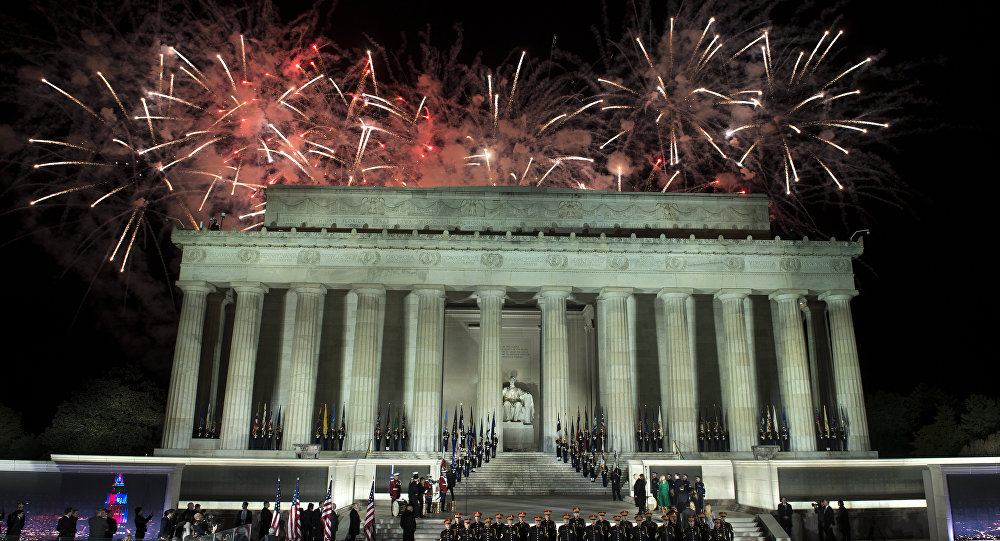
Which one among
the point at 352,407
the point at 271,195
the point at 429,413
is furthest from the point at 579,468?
the point at 271,195

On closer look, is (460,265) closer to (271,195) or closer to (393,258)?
(393,258)

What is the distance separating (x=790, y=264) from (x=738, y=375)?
735 centimetres

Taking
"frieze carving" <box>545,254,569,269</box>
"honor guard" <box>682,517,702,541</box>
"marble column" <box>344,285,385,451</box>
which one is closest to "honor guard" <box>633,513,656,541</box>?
"honor guard" <box>682,517,702,541</box>

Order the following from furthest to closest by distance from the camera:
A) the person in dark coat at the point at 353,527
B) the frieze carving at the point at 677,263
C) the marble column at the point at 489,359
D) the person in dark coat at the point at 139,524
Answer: the frieze carving at the point at 677,263
the marble column at the point at 489,359
the person in dark coat at the point at 139,524
the person in dark coat at the point at 353,527

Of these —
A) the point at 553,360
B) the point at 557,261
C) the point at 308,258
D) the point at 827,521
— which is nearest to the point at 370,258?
the point at 308,258

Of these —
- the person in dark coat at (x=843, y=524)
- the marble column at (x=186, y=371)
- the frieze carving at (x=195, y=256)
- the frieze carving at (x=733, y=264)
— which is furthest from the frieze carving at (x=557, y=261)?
the person in dark coat at (x=843, y=524)

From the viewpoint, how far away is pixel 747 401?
4322cm

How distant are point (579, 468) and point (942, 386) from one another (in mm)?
35733

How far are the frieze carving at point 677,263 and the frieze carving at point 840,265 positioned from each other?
28.4 ft

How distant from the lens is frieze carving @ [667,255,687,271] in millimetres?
44906

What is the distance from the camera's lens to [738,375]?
43625 mm

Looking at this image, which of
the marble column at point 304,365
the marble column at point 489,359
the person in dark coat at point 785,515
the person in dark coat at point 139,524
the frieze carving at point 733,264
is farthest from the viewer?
the frieze carving at point 733,264

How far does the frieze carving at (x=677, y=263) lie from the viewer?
147 feet

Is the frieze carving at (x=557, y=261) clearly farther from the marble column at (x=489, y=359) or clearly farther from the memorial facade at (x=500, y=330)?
the marble column at (x=489, y=359)
